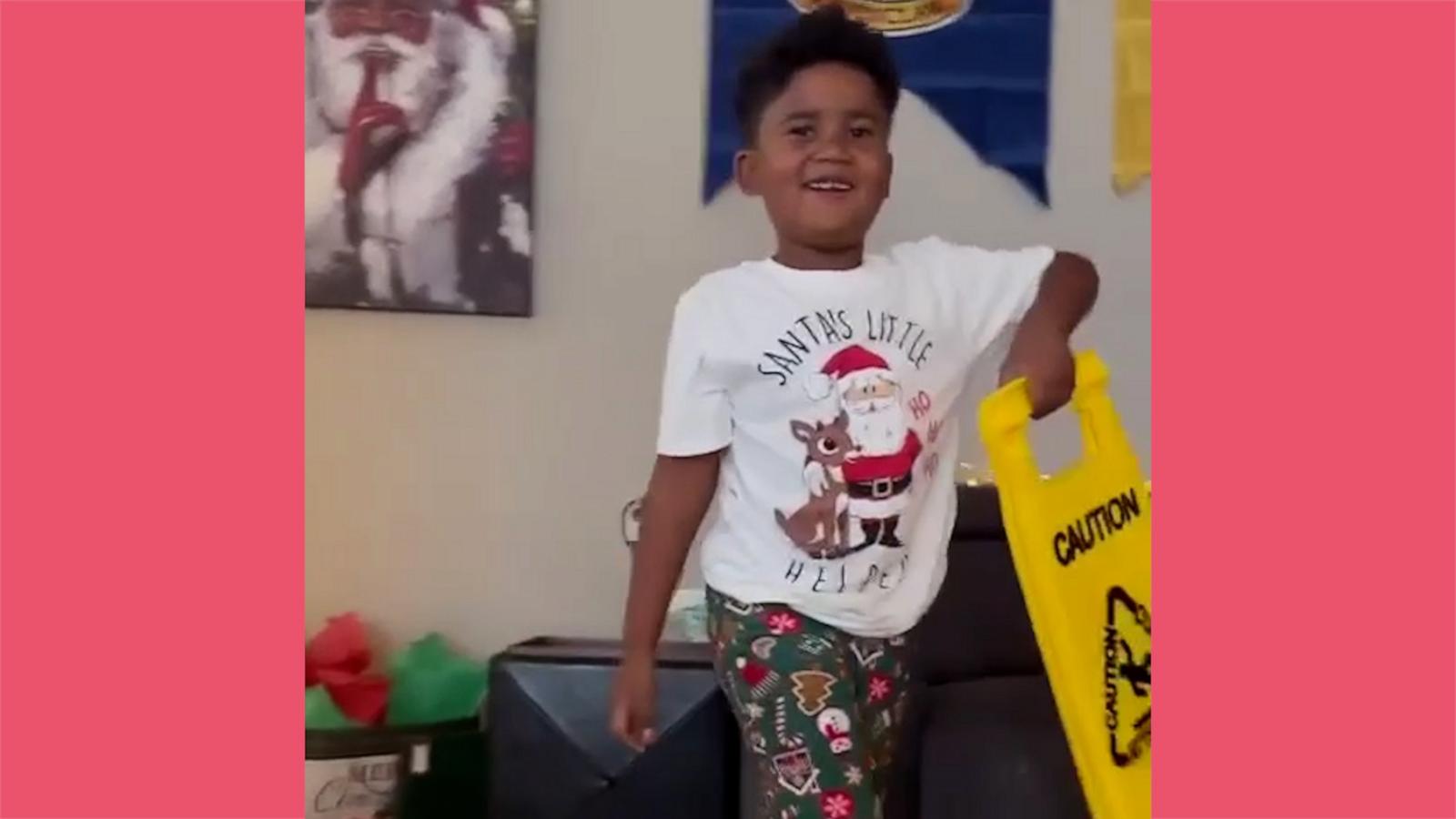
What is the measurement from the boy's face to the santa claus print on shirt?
0.12 metres

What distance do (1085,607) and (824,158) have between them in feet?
1.39

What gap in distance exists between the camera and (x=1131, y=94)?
189 centimetres

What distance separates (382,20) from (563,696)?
2.94 feet

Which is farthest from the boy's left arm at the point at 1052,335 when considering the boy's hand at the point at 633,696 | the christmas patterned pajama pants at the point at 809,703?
the boy's hand at the point at 633,696

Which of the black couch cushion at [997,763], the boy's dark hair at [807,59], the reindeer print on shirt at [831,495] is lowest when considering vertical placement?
the black couch cushion at [997,763]

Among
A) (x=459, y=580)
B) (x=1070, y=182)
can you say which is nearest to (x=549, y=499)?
(x=459, y=580)

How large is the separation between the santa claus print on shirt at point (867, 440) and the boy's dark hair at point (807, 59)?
9.6 inches

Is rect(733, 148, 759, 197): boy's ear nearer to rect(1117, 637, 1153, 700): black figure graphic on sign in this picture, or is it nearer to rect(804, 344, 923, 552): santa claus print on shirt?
rect(804, 344, 923, 552): santa claus print on shirt

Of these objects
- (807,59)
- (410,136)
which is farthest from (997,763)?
(410,136)

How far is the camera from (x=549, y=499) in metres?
1.97

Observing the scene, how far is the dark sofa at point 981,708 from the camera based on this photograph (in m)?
1.31

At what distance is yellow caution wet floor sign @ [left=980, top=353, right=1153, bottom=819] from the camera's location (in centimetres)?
115

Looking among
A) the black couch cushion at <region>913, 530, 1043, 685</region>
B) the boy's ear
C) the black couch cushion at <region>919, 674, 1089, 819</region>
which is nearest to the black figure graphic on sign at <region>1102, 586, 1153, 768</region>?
the black couch cushion at <region>919, 674, 1089, 819</region>

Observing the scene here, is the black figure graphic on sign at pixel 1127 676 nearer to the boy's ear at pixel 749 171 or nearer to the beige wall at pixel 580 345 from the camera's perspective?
the boy's ear at pixel 749 171
